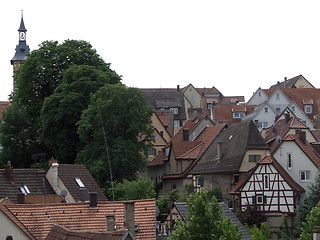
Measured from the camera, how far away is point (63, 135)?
71000 mm

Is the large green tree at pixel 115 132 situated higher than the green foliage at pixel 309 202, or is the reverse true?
the large green tree at pixel 115 132

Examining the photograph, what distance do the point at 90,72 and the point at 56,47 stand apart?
569cm

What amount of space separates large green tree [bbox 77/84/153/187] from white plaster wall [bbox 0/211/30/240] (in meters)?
26.8

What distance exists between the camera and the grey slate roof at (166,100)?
121500mm

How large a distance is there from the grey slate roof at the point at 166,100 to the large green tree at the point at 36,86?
42778 mm

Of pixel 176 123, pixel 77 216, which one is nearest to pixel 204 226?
pixel 77 216

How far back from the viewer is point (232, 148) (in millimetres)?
74812

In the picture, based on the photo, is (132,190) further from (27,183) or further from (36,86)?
(36,86)

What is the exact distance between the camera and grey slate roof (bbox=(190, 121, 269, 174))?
7238 cm

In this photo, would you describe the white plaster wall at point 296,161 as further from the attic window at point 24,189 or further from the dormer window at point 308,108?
the dormer window at point 308,108

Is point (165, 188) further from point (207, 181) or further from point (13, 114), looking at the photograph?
point (13, 114)

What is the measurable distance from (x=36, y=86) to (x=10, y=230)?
3937cm

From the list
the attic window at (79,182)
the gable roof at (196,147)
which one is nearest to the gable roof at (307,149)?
the gable roof at (196,147)

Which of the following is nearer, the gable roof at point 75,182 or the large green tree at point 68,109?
the gable roof at point 75,182
